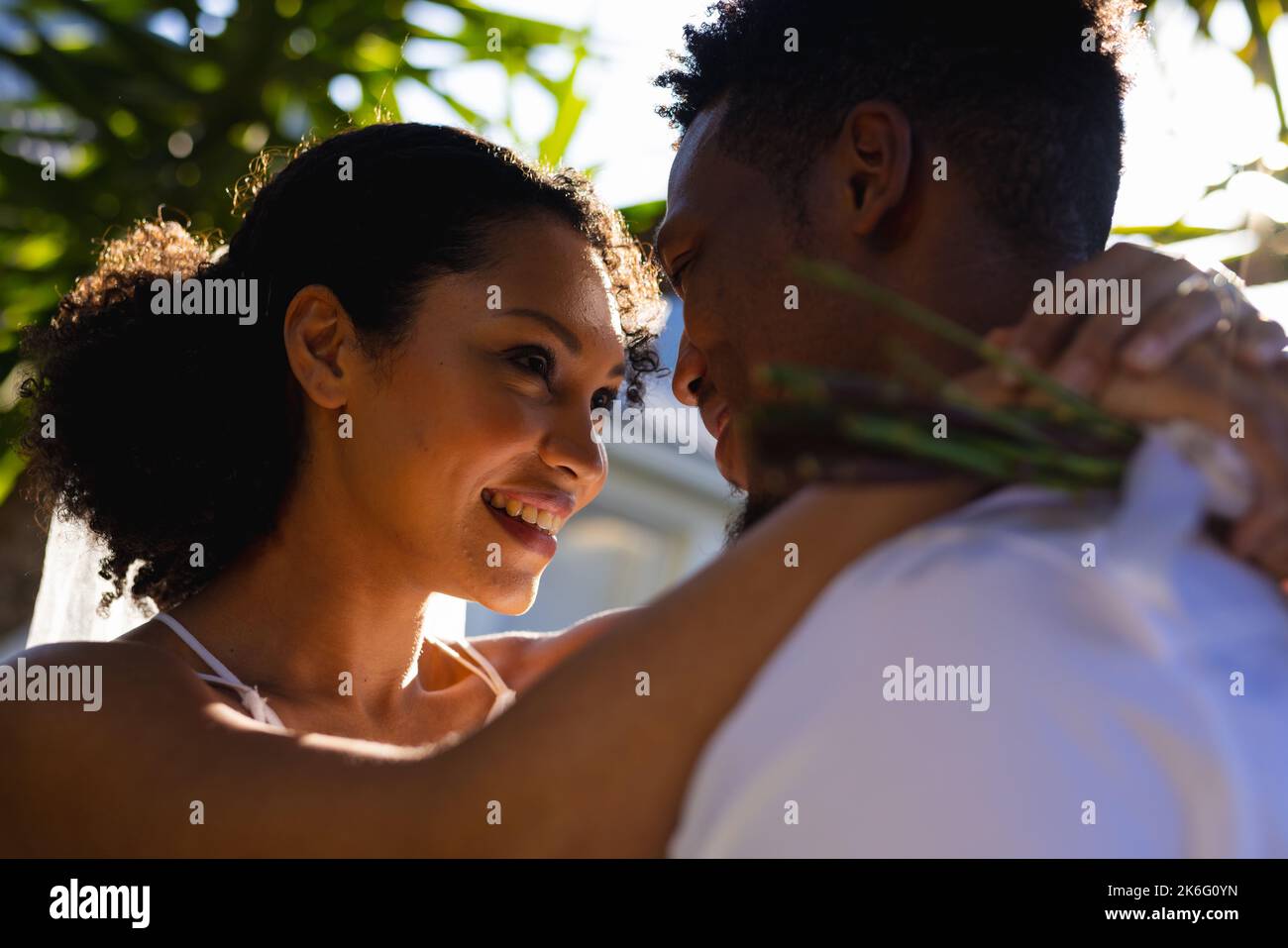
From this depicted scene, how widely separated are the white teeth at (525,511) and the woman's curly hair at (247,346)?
357mm

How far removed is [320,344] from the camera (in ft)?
8.19

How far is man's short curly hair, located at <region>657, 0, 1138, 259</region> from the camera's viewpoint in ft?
5.89

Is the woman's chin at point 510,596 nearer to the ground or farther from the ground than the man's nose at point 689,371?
nearer to the ground

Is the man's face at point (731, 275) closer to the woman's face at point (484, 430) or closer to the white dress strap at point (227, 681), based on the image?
the woman's face at point (484, 430)

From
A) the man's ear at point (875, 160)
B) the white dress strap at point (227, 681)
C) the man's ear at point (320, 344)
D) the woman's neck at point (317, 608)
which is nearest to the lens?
the man's ear at point (875, 160)

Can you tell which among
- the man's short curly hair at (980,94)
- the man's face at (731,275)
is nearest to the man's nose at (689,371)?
the man's face at (731,275)

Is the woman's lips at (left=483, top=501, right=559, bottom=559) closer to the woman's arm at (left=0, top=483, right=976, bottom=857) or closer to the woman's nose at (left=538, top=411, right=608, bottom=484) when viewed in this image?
the woman's nose at (left=538, top=411, right=608, bottom=484)

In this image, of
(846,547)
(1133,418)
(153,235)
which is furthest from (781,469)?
(153,235)

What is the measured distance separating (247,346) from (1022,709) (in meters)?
1.84

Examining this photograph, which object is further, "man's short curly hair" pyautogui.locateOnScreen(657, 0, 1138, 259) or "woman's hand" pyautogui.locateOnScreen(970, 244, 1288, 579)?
A: "man's short curly hair" pyautogui.locateOnScreen(657, 0, 1138, 259)

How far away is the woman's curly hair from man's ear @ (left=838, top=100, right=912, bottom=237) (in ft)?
2.88

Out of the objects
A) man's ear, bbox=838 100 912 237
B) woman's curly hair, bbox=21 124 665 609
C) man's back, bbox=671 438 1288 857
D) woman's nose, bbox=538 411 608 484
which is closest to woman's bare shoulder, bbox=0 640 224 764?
woman's curly hair, bbox=21 124 665 609

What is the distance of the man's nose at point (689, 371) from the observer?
2093 millimetres

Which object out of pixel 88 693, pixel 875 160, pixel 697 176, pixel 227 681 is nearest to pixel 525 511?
pixel 227 681
